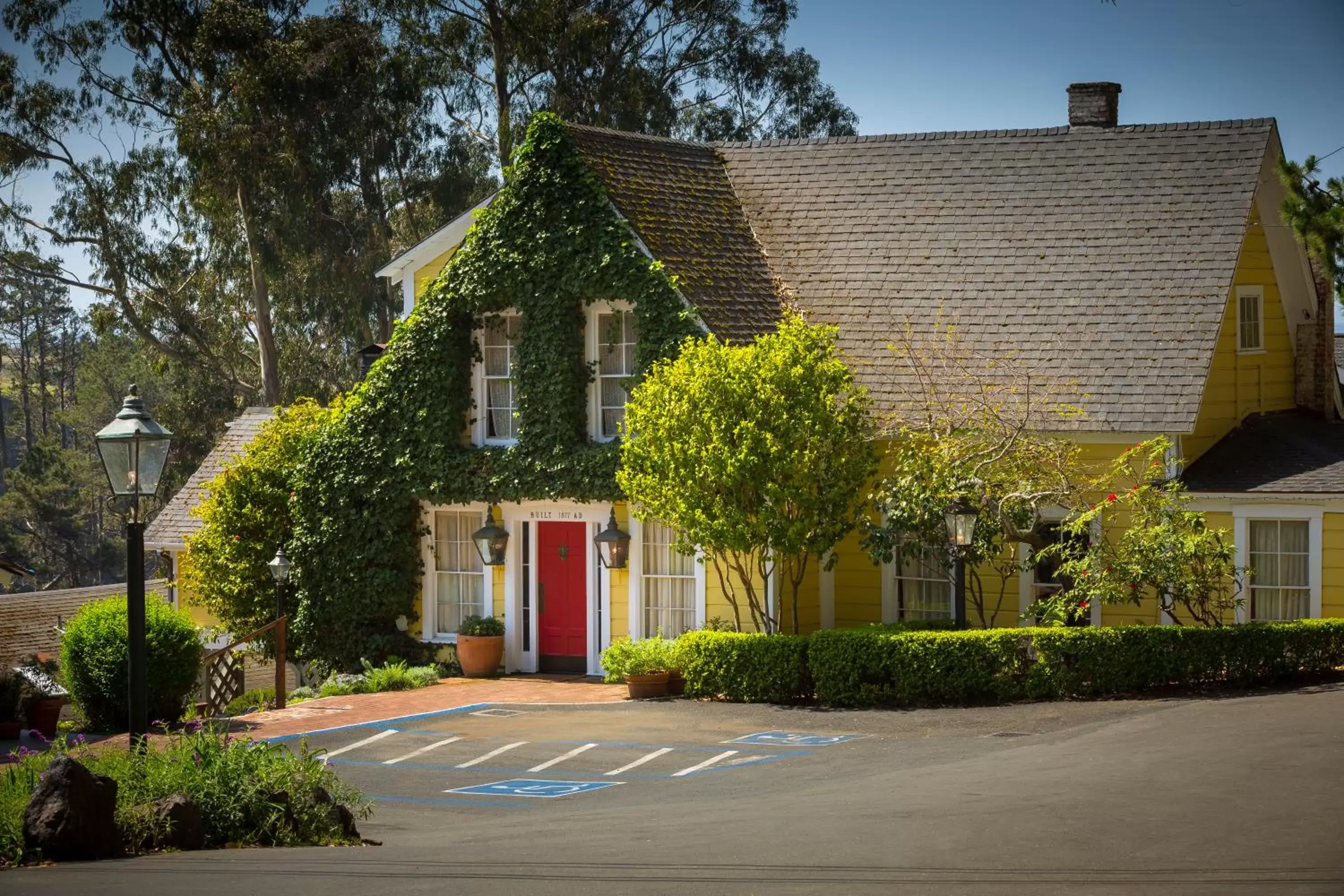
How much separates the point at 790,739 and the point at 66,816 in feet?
29.5

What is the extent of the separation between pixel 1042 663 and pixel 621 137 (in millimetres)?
11121

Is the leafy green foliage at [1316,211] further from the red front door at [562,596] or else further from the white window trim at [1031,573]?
the red front door at [562,596]

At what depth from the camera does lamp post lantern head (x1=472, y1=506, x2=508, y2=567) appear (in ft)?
78.6

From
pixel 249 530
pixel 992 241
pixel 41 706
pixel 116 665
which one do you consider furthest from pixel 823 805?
pixel 249 530

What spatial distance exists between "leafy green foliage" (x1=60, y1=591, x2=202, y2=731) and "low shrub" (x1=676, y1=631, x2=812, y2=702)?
637 cm

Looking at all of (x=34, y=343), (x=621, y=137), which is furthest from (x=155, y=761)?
(x=34, y=343)

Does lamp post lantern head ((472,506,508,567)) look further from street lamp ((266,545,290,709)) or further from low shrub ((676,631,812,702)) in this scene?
low shrub ((676,631,812,702))

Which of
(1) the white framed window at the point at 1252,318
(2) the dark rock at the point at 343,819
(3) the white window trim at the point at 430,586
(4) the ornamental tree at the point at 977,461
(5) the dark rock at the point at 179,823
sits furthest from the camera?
(3) the white window trim at the point at 430,586

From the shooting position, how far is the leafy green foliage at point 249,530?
2692 centimetres

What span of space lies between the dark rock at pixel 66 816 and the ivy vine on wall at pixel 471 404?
13047 millimetres

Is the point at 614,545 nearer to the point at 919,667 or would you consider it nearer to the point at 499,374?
the point at 499,374

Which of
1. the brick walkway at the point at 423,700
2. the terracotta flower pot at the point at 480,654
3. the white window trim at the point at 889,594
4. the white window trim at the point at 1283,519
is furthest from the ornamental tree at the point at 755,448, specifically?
the white window trim at the point at 1283,519

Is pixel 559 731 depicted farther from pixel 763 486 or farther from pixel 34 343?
pixel 34 343

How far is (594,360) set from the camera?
23812mm
